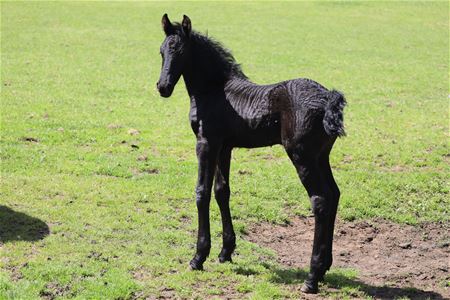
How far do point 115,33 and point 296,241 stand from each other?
961 inches

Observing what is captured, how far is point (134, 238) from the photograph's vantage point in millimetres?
10055

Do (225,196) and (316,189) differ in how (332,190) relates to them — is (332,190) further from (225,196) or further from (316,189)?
(225,196)

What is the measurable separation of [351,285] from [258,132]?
230 centimetres

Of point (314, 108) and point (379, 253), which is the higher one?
point (314, 108)

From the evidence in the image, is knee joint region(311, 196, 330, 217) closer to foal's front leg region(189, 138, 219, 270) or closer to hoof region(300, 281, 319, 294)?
hoof region(300, 281, 319, 294)

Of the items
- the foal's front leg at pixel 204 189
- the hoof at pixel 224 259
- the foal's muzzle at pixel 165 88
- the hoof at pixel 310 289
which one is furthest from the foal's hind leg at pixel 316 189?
the foal's muzzle at pixel 165 88

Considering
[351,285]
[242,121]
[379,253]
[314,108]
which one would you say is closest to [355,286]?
[351,285]

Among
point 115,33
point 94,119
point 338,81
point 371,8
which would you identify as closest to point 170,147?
point 94,119

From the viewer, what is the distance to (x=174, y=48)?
861cm

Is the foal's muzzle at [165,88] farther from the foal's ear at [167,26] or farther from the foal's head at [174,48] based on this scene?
the foal's ear at [167,26]

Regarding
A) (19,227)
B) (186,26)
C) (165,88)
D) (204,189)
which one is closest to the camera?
(165,88)

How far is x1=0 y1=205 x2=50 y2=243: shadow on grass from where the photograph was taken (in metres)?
9.72

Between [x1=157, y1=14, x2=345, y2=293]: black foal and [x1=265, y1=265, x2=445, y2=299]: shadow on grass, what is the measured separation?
0.23 metres

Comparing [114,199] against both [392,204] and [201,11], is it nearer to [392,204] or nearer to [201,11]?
[392,204]
